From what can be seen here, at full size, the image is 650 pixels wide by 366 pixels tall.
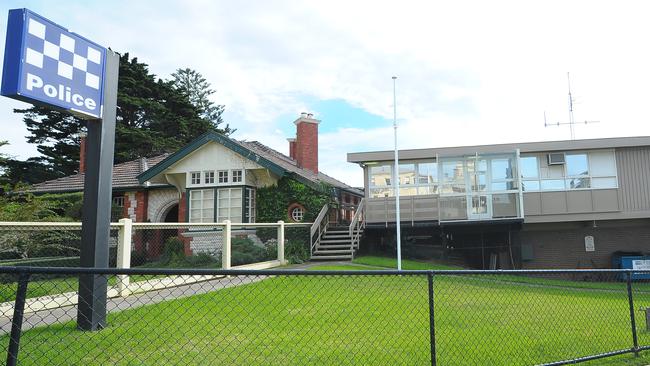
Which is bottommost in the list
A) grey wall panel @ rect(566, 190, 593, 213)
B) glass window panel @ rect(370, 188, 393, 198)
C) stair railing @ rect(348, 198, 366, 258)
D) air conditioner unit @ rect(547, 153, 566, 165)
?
stair railing @ rect(348, 198, 366, 258)

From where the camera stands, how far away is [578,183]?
1927cm

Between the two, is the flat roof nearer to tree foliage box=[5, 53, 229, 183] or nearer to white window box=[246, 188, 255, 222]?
white window box=[246, 188, 255, 222]

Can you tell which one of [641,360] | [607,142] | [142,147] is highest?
[142,147]

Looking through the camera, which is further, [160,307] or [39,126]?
[39,126]

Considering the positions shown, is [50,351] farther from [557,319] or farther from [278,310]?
[557,319]

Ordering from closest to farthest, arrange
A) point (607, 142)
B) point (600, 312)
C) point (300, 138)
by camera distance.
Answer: point (600, 312) → point (607, 142) → point (300, 138)

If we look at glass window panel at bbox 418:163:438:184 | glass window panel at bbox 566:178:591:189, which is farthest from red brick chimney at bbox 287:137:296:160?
glass window panel at bbox 566:178:591:189

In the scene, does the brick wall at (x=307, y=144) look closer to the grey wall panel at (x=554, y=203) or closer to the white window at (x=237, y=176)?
the white window at (x=237, y=176)

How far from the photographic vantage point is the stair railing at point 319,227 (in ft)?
59.6

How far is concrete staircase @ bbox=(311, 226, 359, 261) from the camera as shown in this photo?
17811mm

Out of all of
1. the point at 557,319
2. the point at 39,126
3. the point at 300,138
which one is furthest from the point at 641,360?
the point at 39,126

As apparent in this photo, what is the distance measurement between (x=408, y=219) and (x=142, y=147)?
25873 mm

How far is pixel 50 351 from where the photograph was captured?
5.32 m

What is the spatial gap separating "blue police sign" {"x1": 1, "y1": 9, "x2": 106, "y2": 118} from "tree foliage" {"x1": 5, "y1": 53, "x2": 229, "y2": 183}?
104 ft
